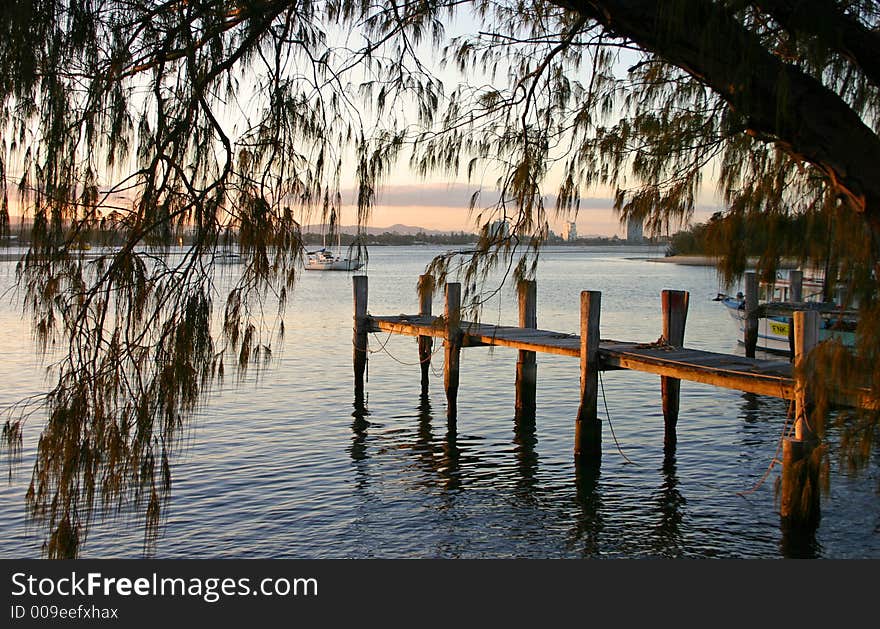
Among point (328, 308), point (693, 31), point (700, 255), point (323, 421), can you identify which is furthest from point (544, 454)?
point (328, 308)

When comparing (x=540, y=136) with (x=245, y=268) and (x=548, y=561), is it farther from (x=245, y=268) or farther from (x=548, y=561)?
(x=548, y=561)

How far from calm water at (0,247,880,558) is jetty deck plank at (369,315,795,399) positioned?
1461 millimetres

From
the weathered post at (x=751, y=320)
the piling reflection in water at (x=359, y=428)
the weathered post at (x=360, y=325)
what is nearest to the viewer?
the piling reflection in water at (x=359, y=428)

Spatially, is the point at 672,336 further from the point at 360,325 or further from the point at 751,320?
the point at 751,320

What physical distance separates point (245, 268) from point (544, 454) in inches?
367

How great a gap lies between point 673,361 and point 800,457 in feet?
7.62

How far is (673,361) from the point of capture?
10398mm

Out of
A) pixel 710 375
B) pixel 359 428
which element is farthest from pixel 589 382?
pixel 359 428

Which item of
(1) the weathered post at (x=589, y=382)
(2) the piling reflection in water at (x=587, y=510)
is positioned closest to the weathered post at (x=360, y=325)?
(1) the weathered post at (x=589, y=382)

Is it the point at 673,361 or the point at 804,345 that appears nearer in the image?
the point at 804,345

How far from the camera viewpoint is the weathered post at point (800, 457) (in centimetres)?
821

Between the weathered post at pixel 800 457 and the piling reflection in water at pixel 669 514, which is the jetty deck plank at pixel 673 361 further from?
the piling reflection in water at pixel 669 514

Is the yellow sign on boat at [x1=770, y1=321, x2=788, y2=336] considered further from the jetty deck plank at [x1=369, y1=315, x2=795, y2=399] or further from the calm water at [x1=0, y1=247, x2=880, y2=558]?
the jetty deck plank at [x1=369, y1=315, x2=795, y2=399]

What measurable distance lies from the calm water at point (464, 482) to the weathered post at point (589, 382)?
13.9 inches
